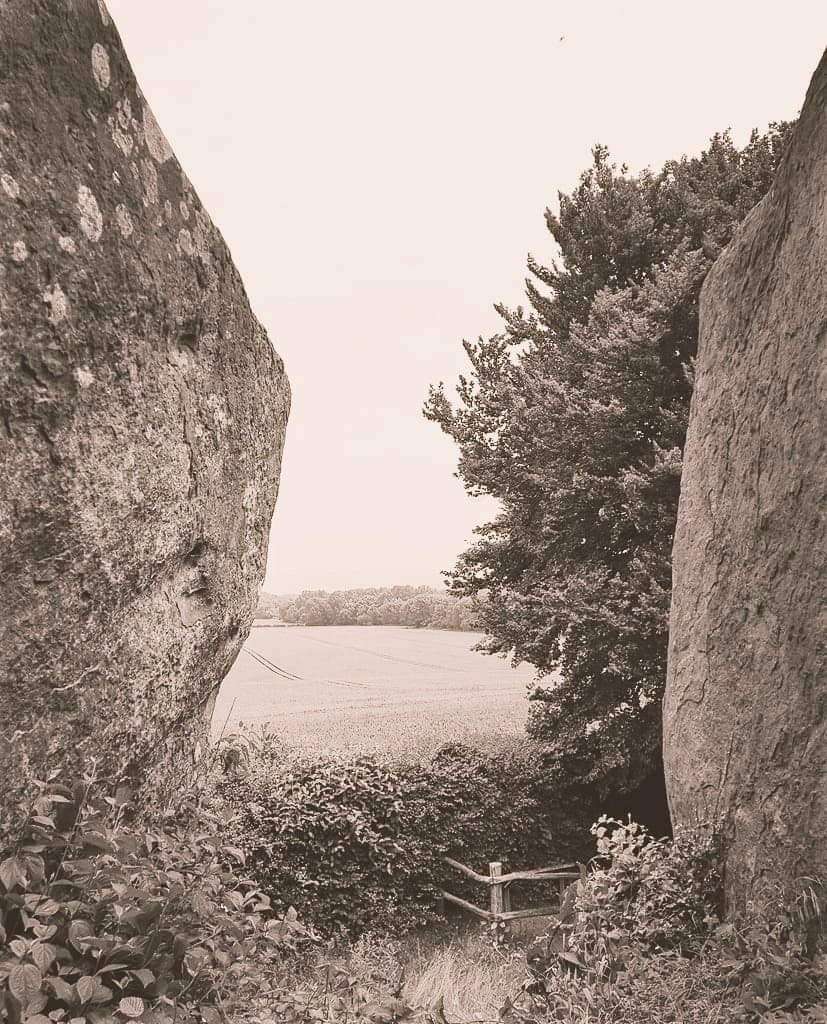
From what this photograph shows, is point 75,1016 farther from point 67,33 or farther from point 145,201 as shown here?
point 67,33

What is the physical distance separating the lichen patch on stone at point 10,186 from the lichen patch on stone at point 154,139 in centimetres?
101

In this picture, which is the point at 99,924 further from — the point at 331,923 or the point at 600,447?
the point at 600,447

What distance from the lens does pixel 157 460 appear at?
159 inches

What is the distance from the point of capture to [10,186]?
315 centimetres

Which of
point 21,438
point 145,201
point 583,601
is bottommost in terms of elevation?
point 583,601

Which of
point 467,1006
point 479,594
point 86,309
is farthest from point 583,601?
point 86,309

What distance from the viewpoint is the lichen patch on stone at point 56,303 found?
3318 millimetres

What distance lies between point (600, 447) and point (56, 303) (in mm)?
8327

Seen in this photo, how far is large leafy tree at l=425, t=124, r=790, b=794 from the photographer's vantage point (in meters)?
9.89

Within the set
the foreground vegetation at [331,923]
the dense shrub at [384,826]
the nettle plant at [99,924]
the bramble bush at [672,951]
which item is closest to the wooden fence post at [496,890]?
the foreground vegetation at [331,923]

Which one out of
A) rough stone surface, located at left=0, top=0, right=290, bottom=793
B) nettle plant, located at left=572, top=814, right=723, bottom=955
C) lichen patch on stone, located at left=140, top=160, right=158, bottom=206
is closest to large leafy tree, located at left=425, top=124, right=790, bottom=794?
nettle plant, located at left=572, top=814, right=723, bottom=955

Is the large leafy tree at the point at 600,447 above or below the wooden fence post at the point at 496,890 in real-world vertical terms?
above

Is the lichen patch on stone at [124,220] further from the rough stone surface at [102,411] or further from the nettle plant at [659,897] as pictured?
the nettle plant at [659,897]

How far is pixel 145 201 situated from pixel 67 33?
0.78m
